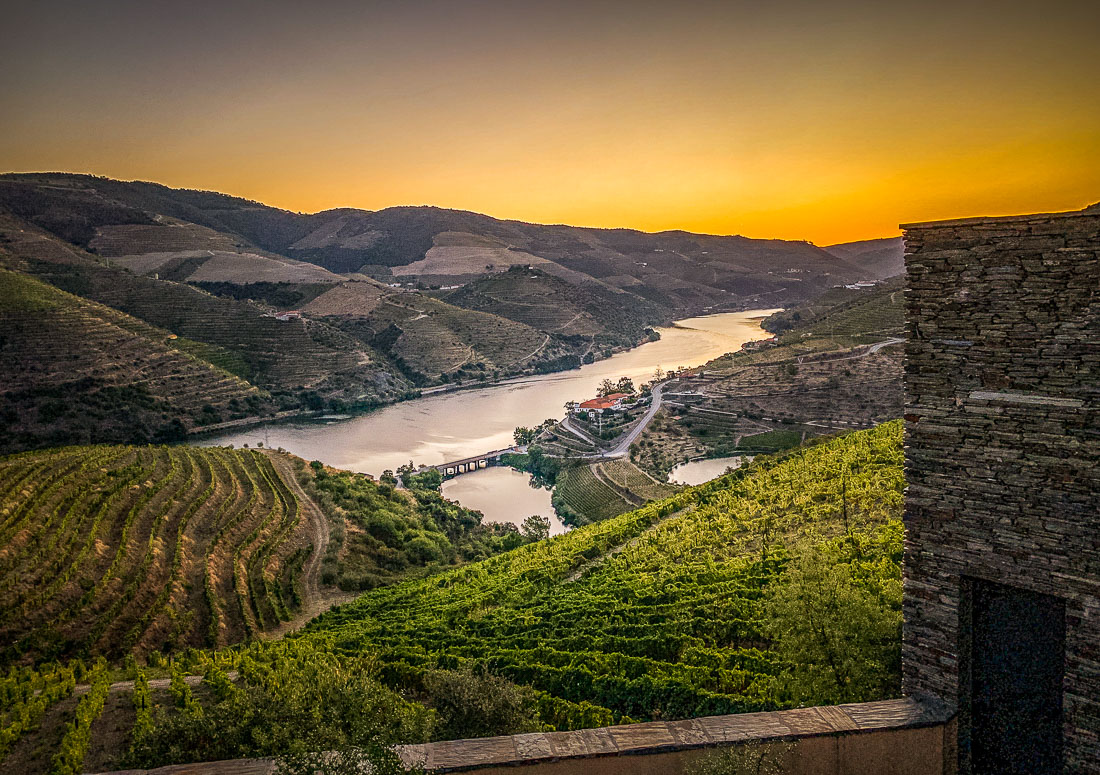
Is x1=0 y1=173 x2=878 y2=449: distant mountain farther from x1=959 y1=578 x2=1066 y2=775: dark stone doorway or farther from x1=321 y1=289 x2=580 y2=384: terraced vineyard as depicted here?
x1=959 y1=578 x2=1066 y2=775: dark stone doorway

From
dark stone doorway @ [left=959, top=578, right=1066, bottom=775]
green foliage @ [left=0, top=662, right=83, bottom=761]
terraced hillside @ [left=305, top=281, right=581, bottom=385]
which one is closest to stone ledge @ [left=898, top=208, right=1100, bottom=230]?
dark stone doorway @ [left=959, top=578, right=1066, bottom=775]

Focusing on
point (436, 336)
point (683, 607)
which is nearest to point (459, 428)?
point (436, 336)

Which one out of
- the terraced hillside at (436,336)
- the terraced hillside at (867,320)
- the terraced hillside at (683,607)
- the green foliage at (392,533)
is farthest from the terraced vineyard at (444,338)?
the terraced hillside at (683,607)

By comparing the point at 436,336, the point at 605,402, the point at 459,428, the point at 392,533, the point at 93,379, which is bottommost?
the point at 459,428

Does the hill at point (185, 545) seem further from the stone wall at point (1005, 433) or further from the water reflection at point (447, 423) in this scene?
the water reflection at point (447, 423)

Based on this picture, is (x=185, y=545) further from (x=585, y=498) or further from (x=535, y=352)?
(x=535, y=352)
